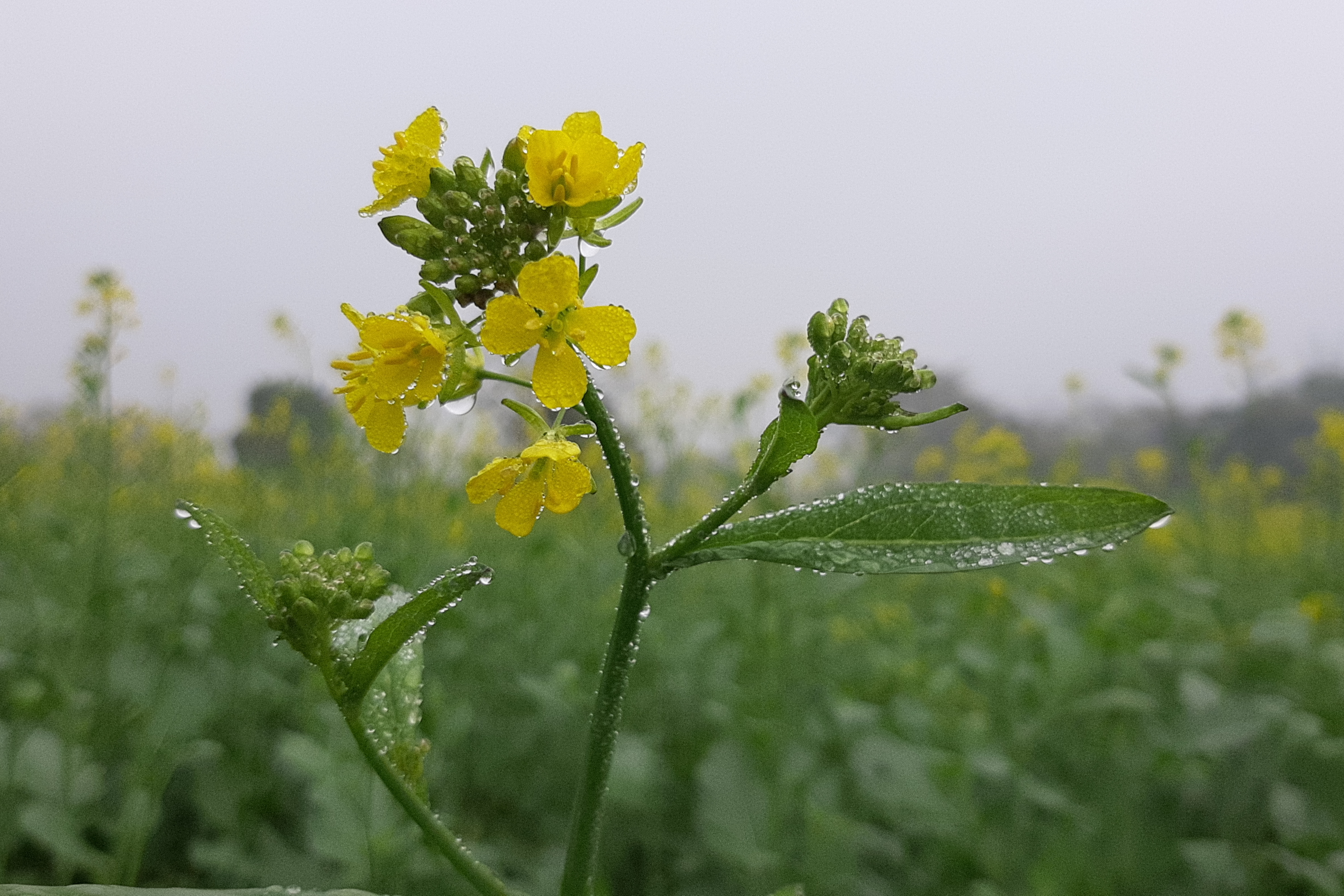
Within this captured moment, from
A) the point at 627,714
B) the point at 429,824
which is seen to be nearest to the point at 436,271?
the point at 429,824

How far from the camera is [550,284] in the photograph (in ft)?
2.46

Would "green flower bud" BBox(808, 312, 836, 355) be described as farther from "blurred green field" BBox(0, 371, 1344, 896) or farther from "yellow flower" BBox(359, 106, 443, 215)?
"blurred green field" BBox(0, 371, 1344, 896)

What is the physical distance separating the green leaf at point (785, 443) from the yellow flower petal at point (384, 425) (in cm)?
33

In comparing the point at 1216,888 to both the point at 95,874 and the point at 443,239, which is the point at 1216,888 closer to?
the point at 443,239

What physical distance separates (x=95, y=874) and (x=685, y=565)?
195 cm

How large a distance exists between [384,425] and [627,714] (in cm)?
231

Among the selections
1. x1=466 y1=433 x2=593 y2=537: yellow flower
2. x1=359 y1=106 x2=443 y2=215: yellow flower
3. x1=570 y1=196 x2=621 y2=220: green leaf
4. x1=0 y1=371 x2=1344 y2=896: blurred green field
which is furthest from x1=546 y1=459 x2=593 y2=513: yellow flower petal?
x1=0 y1=371 x2=1344 y2=896: blurred green field

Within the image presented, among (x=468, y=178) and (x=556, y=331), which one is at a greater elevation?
(x=468, y=178)

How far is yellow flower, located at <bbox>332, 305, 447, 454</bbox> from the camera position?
79cm

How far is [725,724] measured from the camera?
2461 millimetres

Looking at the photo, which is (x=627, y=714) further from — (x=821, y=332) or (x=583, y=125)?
(x=583, y=125)

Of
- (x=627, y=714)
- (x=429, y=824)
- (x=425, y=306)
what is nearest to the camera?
(x=429, y=824)

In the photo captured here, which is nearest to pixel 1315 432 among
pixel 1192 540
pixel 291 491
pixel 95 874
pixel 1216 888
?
pixel 1192 540

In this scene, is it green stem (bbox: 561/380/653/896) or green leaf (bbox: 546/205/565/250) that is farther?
green leaf (bbox: 546/205/565/250)
